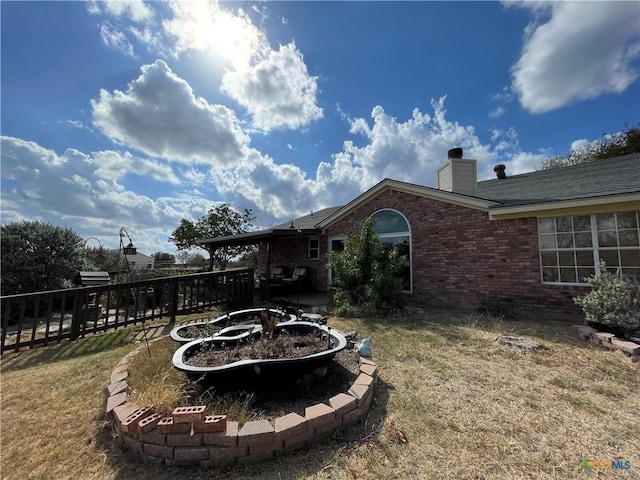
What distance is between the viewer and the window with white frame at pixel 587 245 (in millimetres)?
5707

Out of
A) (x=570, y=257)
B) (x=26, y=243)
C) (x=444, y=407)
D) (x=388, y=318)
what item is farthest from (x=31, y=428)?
(x=26, y=243)

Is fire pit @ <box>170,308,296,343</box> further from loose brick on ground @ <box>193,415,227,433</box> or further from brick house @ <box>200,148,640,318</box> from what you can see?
brick house @ <box>200,148,640,318</box>

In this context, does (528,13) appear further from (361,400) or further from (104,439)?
(104,439)

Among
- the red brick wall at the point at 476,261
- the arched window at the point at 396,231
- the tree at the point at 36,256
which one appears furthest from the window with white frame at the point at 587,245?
the tree at the point at 36,256

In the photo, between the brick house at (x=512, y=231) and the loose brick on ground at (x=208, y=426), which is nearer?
the loose brick on ground at (x=208, y=426)

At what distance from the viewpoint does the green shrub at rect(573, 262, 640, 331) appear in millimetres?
4312

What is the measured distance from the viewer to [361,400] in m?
2.55

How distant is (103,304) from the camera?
30.8ft

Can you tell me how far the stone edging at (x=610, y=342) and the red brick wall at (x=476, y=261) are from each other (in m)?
1.72

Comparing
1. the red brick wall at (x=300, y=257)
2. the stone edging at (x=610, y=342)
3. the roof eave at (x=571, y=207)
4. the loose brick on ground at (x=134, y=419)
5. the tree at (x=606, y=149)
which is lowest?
the loose brick on ground at (x=134, y=419)

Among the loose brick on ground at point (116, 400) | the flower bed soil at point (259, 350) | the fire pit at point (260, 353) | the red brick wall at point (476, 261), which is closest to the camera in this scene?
the loose brick on ground at point (116, 400)

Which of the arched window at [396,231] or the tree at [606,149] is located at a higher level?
the tree at [606,149]

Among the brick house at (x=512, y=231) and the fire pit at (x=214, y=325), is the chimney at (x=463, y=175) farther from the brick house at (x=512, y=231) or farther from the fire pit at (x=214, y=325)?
the fire pit at (x=214, y=325)

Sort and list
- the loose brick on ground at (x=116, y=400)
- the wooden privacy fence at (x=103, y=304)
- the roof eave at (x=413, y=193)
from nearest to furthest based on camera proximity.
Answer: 1. the loose brick on ground at (x=116, y=400)
2. the wooden privacy fence at (x=103, y=304)
3. the roof eave at (x=413, y=193)
